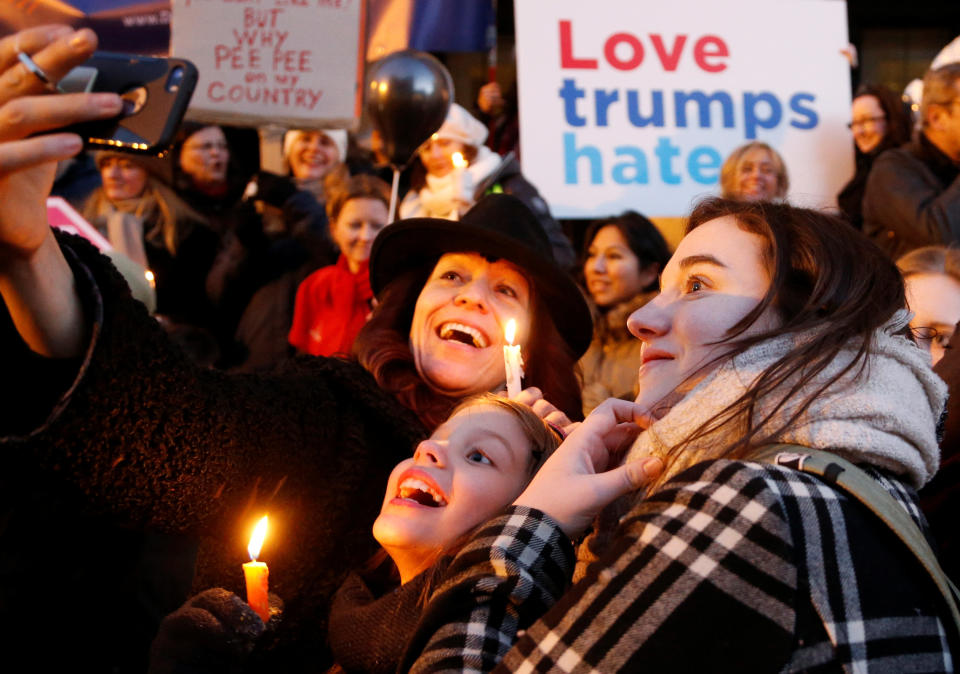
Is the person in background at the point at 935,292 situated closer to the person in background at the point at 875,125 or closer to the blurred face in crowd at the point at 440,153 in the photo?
the person in background at the point at 875,125

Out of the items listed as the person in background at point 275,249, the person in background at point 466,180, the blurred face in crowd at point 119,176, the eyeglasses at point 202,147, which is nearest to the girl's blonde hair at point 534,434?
the person in background at point 466,180

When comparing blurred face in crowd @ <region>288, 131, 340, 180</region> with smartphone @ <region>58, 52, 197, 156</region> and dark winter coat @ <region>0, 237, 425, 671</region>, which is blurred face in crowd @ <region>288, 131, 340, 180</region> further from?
smartphone @ <region>58, 52, 197, 156</region>

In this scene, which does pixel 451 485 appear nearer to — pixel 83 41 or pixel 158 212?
pixel 83 41

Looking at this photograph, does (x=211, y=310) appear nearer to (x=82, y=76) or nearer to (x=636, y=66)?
(x=636, y=66)

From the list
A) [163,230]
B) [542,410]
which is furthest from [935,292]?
[163,230]

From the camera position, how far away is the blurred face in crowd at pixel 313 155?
232 inches

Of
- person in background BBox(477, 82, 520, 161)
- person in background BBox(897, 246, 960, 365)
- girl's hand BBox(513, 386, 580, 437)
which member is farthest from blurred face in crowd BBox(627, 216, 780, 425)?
person in background BBox(477, 82, 520, 161)

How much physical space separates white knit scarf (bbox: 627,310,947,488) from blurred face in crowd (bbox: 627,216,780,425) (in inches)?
2.6

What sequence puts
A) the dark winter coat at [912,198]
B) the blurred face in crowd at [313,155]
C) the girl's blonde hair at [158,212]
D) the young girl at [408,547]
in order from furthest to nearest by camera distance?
the blurred face in crowd at [313,155] → the girl's blonde hair at [158,212] → the dark winter coat at [912,198] → the young girl at [408,547]

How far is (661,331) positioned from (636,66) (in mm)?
3952

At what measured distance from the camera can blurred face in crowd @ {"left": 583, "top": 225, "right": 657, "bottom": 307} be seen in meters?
4.93

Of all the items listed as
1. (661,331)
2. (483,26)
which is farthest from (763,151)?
(661,331)

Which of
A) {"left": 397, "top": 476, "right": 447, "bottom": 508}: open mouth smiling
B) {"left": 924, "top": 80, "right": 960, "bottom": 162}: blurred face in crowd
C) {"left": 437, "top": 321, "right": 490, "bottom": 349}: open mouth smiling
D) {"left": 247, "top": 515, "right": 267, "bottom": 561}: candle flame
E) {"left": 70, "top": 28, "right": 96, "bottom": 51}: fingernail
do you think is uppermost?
{"left": 924, "top": 80, "right": 960, "bottom": 162}: blurred face in crowd

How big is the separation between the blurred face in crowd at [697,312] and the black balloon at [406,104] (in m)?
2.47
